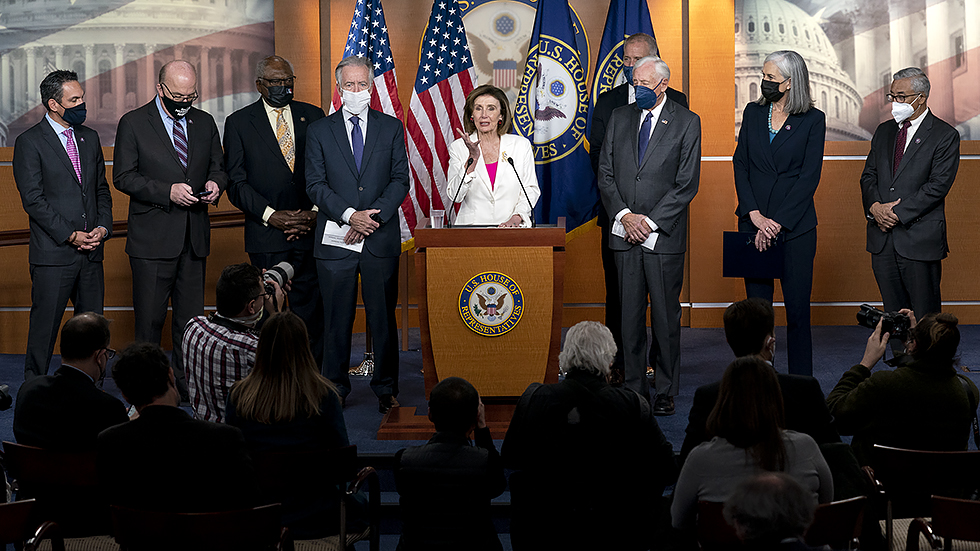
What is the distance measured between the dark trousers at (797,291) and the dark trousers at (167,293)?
306 centimetres

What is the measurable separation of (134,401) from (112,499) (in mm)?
283

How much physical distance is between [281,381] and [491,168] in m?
2.46

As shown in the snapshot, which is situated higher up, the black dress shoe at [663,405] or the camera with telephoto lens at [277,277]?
the camera with telephoto lens at [277,277]

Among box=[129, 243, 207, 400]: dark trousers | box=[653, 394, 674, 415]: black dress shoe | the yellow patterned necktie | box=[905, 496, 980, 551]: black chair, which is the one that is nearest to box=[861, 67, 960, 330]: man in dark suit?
box=[653, 394, 674, 415]: black dress shoe

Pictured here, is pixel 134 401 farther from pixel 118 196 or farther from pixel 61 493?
pixel 118 196

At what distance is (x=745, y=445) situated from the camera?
2.41 metres

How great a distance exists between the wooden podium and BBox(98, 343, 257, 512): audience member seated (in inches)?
78.3

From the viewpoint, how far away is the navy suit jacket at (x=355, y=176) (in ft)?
16.1

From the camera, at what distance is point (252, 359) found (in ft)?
10.7

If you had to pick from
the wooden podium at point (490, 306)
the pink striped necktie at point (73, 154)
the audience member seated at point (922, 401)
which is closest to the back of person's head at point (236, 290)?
the wooden podium at point (490, 306)

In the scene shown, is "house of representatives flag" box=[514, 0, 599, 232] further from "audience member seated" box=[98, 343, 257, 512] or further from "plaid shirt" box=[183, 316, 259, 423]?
"audience member seated" box=[98, 343, 257, 512]

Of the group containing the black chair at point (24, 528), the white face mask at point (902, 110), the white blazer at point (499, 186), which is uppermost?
the white face mask at point (902, 110)

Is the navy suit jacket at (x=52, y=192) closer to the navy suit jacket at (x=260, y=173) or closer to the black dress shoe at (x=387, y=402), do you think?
the navy suit jacket at (x=260, y=173)

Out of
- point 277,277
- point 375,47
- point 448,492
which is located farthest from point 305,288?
point 448,492
